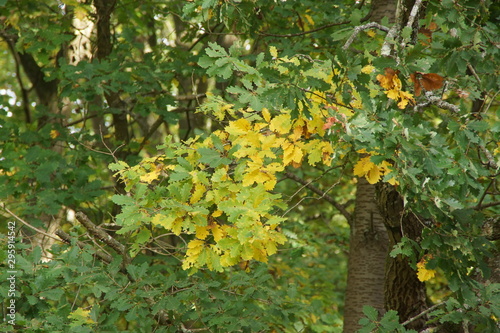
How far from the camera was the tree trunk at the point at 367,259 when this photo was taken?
4633 mm

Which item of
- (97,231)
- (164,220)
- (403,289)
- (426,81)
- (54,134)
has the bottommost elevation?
(403,289)

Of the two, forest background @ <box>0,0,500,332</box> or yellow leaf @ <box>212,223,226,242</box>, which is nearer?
forest background @ <box>0,0,500,332</box>

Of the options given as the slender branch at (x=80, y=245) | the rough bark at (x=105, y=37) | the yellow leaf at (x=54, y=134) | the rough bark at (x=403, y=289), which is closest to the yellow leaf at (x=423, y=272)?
the rough bark at (x=403, y=289)

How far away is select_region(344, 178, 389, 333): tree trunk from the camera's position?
15.2 ft

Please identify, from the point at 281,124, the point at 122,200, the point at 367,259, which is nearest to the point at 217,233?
the point at 122,200

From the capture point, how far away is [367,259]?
4.66m

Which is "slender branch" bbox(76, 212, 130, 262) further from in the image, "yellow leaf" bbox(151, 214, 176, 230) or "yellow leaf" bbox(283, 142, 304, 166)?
"yellow leaf" bbox(283, 142, 304, 166)

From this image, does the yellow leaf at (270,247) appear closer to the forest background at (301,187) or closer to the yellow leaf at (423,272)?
the forest background at (301,187)

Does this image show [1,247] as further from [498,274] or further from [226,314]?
[498,274]

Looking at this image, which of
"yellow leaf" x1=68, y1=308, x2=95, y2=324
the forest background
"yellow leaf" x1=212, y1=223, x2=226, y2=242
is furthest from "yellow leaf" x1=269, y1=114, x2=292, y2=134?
"yellow leaf" x1=68, y1=308, x2=95, y2=324

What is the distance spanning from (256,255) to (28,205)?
8.99 ft

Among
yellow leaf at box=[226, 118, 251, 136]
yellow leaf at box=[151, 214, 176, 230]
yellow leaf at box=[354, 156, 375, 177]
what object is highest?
yellow leaf at box=[226, 118, 251, 136]

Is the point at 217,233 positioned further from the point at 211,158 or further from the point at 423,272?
the point at 423,272

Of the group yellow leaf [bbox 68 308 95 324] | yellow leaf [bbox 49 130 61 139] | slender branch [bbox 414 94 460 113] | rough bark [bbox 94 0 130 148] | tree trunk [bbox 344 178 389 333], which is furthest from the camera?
rough bark [bbox 94 0 130 148]
